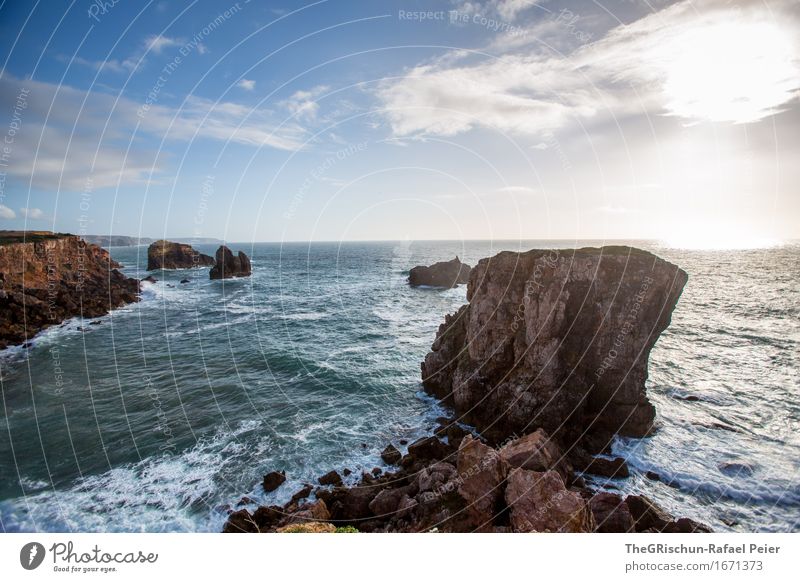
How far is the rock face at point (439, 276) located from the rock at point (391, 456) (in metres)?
65.9

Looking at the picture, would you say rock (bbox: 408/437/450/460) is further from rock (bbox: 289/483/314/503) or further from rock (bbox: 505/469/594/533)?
rock (bbox: 505/469/594/533)

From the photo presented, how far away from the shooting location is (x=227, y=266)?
102 meters

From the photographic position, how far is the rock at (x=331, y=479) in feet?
59.7

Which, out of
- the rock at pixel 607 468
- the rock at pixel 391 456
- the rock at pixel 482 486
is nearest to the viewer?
the rock at pixel 482 486

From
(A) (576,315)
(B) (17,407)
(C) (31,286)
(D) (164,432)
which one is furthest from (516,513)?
(C) (31,286)

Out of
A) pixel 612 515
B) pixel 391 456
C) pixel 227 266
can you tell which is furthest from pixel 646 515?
pixel 227 266

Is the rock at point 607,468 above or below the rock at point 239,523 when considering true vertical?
above

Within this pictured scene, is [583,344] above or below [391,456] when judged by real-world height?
above

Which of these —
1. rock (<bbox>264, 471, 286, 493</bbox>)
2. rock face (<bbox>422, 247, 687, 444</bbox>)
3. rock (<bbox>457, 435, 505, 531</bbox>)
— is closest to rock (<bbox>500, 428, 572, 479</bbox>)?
rock (<bbox>457, 435, 505, 531</bbox>)

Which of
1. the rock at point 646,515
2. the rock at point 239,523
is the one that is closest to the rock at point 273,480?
the rock at point 239,523

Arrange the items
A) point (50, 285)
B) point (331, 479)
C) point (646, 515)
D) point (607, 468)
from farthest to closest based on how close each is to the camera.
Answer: point (50, 285) < point (607, 468) < point (331, 479) < point (646, 515)

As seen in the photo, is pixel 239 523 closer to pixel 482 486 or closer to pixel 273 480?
pixel 273 480

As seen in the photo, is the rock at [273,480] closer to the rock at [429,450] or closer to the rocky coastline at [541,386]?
the rocky coastline at [541,386]

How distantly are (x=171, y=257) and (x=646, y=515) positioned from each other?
146 meters
